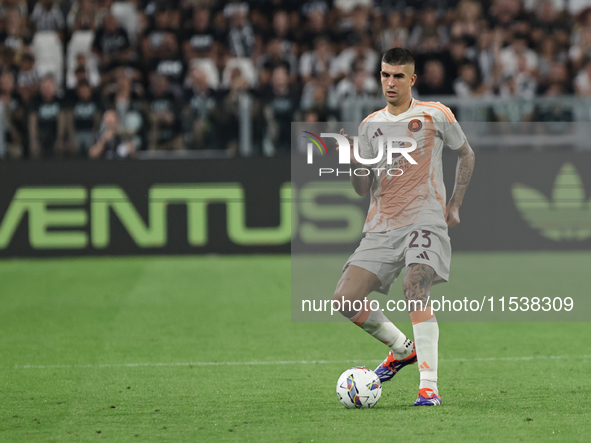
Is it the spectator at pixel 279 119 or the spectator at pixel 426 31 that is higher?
the spectator at pixel 426 31

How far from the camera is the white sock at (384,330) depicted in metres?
→ 5.27

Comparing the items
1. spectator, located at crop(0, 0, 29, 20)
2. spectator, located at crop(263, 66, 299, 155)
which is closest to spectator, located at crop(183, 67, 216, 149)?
spectator, located at crop(263, 66, 299, 155)

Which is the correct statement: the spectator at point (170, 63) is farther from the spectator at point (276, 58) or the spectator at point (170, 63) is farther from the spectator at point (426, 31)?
the spectator at point (426, 31)

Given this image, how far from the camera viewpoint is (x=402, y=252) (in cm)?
518

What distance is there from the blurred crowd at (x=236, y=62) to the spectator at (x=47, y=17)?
29mm

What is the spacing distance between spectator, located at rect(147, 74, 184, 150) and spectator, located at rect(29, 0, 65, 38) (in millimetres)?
3402

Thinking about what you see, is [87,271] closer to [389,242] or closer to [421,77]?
[421,77]

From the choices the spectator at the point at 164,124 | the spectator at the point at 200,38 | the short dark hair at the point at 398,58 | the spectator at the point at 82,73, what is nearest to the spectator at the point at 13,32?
the spectator at the point at 82,73

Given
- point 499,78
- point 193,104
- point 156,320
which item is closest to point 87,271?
point 193,104

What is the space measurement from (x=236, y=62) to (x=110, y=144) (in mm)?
2656

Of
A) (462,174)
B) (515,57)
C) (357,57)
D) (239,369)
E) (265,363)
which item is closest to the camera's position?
(462,174)

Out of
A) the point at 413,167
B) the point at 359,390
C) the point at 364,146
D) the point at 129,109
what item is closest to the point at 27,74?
the point at 129,109

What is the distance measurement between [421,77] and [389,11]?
2.46 meters

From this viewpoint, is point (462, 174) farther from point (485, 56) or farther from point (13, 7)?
point (13, 7)
